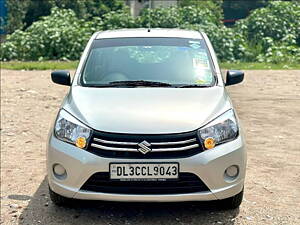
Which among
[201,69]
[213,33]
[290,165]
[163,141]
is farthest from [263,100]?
[213,33]

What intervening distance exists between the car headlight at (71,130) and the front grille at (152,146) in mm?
160

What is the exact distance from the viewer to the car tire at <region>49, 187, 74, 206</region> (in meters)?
4.26

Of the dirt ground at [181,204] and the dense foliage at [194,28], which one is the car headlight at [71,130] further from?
the dense foliage at [194,28]

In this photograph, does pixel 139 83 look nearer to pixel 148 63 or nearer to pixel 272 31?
pixel 148 63

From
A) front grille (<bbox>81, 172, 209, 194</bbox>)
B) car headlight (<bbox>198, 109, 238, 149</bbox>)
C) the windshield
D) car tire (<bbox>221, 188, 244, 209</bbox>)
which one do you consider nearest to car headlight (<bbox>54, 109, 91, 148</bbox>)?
front grille (<bbox>81, 172, 209, 194</bbox>)

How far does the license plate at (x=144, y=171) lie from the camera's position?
12.3ft

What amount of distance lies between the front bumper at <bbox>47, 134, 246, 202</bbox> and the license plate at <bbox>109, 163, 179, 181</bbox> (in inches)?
1.4

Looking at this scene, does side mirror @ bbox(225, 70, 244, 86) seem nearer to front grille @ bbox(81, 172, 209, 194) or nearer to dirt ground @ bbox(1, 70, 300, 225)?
dirt ground @ bbox(1, 70, 300, 225)

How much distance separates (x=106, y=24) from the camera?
60.4ft

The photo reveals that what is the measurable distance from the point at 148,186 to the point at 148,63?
4.90 ft

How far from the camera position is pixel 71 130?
3967 mm

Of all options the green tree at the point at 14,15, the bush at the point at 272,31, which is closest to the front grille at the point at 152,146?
the bush at the point at 272,31

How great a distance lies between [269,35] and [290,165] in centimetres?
1295

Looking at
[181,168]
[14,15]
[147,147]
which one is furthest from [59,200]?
[14,15]
